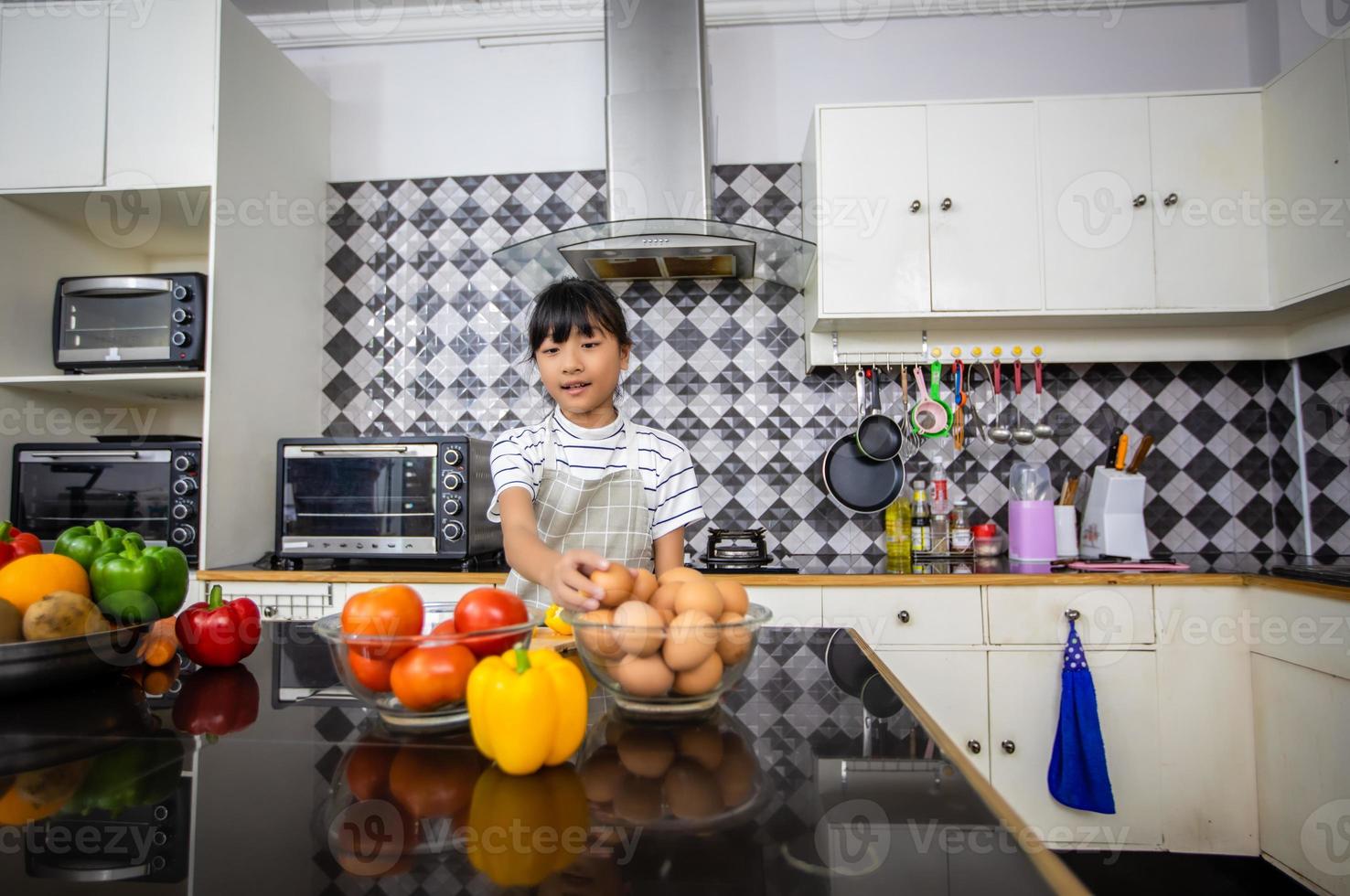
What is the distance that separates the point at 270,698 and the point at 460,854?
45cm

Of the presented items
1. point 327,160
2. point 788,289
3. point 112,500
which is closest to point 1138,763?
point 788,289

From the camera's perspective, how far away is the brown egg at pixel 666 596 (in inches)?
25.5

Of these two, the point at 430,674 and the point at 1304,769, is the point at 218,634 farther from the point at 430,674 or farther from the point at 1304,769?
the point at 1304,769

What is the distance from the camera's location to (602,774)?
0.55 metres

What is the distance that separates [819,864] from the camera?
1.37ft

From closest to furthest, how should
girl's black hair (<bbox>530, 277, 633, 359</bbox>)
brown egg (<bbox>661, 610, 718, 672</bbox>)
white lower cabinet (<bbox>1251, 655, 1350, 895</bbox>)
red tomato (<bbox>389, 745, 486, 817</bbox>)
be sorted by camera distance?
red tomato (<bbox>389, 745, 486, 817</bbox>) < brown egg (<bbox>661, 610, 718, 672</bbox>) < girl's black hair (<bbox>530, 277, 633, 359</bbox>) < white lower cabinet (<bbox>1251, 655, 1350, 895</bbox>)

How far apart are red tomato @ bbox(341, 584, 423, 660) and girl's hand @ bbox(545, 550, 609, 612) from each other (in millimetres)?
133

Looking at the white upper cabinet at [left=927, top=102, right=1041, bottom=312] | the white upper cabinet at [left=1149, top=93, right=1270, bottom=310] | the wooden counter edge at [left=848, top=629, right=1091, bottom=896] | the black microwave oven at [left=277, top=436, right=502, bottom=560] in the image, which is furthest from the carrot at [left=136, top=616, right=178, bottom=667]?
the white upper cabinet at [left=1149, top=93, right=1270, bottom=310]

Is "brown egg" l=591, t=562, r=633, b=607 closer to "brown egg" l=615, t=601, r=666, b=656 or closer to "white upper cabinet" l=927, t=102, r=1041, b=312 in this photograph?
"brown egg" l=615, t=601, r=666, b=656

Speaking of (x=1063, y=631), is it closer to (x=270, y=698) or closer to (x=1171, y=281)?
(x=1171, y=281)

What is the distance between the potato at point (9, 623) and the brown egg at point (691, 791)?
656mm

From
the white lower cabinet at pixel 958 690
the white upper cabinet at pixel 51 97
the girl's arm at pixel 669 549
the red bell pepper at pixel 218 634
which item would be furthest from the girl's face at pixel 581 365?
the white upper cabinet at pixel 51 97

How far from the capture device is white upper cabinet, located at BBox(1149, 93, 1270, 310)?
7.42 feet

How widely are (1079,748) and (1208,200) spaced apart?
163 centimetres
